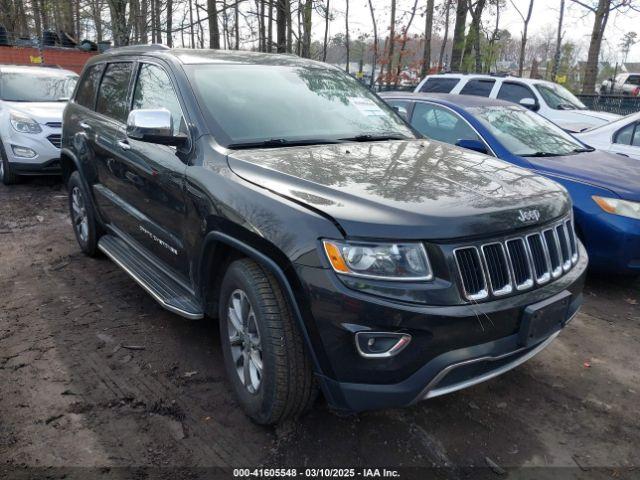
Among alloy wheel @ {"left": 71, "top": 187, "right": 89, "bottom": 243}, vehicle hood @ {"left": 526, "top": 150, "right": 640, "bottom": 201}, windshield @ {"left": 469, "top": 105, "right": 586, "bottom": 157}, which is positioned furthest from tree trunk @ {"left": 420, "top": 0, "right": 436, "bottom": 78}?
alloy wheel @ {"left": 71, "top": 187, "right": 89, "bottom": 243}

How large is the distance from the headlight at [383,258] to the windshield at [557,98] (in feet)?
34.2

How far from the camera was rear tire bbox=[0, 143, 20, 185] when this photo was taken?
8.00 metres

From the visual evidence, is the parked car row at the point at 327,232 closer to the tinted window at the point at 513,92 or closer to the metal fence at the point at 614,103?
the tinted window at the point at 513,92

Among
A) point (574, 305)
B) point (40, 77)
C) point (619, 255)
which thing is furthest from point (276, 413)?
point (40, 77)

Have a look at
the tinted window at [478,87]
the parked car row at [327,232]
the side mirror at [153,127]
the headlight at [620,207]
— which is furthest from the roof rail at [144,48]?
the tinted window at [478,87]

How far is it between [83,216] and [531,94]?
9693 millimetres

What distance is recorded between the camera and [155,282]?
3570 mm

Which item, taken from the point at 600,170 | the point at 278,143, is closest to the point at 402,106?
the point at 600,170

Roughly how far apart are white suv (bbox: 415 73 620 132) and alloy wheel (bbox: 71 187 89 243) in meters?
8.69

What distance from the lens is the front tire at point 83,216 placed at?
16.0 ft

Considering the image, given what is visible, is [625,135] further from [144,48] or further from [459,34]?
[459,34]

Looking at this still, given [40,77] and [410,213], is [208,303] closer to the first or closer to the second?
[410,213]

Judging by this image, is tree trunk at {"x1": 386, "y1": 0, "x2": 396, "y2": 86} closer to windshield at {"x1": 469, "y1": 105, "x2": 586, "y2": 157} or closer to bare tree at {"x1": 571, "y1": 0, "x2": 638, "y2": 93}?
bare tree at {"x1": 571, "y1": 0, "x2": 638, "y2": 93}

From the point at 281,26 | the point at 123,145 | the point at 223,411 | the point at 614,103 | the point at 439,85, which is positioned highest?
the point at 281,26
